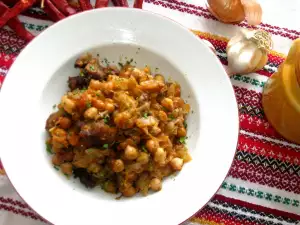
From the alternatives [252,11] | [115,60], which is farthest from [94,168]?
[252,11]

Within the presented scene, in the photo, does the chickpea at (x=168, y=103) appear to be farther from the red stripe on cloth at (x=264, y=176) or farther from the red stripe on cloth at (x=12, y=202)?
the red stripe on cloth at (x=12, y=202)

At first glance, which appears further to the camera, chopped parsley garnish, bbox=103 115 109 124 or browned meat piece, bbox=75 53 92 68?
browned meat piece, bbox=75 53 92 68

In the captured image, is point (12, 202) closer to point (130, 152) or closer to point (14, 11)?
point (130, 152)

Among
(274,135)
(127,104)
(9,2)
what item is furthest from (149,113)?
(9,2)

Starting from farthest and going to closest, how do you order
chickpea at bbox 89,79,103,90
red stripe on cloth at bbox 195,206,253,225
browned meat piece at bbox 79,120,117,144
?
red stripe on cloth at bbox 195,206,253,225 < chickpea at bbox 89,79,103,90 < browned meat piece at bbox 79,120,117,144

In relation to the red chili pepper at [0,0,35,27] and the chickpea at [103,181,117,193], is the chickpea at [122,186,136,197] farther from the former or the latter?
the red chili pepper at [0,0,35,27]

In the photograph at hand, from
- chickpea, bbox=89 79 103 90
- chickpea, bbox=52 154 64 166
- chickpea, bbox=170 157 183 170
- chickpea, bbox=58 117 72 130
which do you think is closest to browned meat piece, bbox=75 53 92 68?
chickpea, bbox=89 79 103 90

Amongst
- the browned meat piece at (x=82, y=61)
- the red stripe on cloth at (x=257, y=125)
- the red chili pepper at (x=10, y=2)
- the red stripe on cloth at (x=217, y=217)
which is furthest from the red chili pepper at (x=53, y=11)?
the red stripe on cloth at (x=217, y=217)
